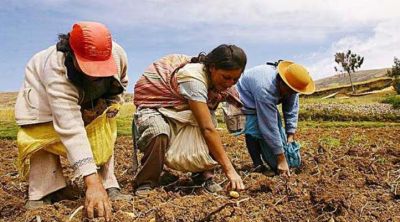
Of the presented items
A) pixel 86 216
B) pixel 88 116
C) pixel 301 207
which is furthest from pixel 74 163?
pixel 301 207

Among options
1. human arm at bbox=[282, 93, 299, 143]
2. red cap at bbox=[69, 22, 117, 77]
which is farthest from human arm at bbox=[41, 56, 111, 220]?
human arm at bbox=[282, 93, 299, 143]

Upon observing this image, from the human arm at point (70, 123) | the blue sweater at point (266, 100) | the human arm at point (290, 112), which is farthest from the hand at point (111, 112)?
the human arm at point (290, 112)

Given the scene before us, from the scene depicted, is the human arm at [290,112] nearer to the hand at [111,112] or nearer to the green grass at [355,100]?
the hand at [111,112]

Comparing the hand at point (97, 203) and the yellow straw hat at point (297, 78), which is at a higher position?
the yellow straw hat at point (297, 78)

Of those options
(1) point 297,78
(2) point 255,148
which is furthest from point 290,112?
(1) point 297,78

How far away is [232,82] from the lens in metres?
3.15

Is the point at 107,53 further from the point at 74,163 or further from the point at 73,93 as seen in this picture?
the point at 74,163

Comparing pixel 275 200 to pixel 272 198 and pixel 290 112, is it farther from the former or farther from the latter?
pixel 290 112

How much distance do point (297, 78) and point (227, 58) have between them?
0.80m

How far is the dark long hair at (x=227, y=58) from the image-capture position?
3026 mm

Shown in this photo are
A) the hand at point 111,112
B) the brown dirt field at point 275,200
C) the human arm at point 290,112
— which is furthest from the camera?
the human arm at point 290,112

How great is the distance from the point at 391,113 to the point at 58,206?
12.4 m

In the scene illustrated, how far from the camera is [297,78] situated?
363 centimetres

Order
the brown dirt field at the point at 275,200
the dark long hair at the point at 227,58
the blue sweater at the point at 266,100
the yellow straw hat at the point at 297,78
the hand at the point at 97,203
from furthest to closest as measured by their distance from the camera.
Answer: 1. the blue sweater at the point at 266,100
2. the yellow straw hat at the point at 297,78
3. the dark long hair at the point at 227,58
4. the brown dirt field at the point at 275,200
5. the hand at the point at 97,203
